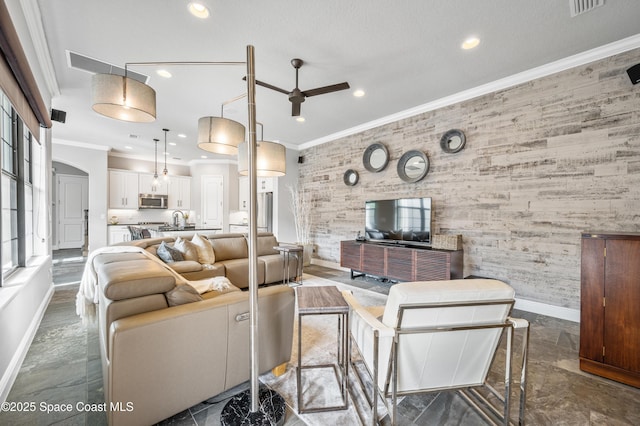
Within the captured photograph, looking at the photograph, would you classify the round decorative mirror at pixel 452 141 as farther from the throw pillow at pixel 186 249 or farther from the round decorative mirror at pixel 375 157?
the throw pillow at pixel 186 249

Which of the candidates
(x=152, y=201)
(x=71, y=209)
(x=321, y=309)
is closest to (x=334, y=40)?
(x=321, y=309)

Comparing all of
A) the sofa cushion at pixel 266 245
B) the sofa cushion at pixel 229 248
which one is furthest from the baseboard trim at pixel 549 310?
the sofa cushion at pixel 229 248

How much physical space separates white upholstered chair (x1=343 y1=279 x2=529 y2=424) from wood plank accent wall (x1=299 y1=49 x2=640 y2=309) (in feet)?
7.74

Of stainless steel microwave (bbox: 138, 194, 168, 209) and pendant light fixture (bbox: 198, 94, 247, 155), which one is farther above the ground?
pendant light fixture (bbox: 198, 94, 247, 155)

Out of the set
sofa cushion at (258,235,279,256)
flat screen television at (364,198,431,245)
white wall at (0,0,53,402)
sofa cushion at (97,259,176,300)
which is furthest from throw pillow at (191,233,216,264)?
flat screen television at (364,198,431,245)

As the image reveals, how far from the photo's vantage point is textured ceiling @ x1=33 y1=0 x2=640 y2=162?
220 cm

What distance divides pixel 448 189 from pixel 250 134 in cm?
345

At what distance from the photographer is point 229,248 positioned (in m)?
4.38

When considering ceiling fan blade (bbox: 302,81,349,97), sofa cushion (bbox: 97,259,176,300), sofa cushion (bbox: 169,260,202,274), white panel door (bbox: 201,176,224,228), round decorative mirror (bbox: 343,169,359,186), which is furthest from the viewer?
white panel door (bbox: 201,176,224,228)

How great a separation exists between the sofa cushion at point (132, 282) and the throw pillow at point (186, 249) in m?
2.14

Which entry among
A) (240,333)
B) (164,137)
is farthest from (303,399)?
(164,137)

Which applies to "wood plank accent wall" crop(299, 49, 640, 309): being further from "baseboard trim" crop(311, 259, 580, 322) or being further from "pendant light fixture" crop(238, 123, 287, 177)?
"pendant light fixture" crop(238, 123, 287, 177)

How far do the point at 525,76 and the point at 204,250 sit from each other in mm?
4926

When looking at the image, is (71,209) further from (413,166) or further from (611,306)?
(611,306)
